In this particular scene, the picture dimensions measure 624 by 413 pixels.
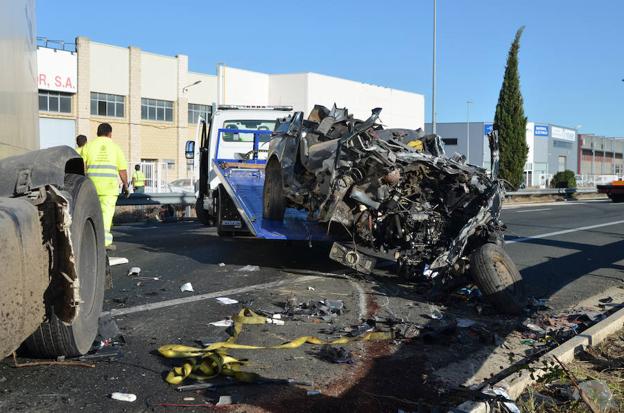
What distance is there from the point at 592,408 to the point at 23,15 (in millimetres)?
3852

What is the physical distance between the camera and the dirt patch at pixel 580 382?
3506 millimetres

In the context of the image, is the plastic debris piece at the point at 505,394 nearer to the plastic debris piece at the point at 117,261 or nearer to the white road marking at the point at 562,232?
the plastic debris piece at the point at 117,261

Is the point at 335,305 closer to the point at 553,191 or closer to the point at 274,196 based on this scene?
the point at 274,196

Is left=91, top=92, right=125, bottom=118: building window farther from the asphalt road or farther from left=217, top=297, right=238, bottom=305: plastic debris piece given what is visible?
left=217, top=297, right=238, bottom=305: plastic debris piece

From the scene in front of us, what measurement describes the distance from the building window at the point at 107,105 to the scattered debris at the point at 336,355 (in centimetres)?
3970

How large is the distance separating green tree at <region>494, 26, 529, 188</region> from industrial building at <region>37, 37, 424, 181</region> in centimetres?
848

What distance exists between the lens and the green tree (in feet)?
110

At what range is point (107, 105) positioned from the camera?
4172cm

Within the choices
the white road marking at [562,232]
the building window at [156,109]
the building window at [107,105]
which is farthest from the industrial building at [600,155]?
the white road marking at [562,232]

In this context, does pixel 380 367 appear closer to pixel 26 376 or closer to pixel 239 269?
pixel 26 376

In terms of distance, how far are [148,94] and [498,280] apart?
41.2m

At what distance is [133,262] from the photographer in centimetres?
A: 812

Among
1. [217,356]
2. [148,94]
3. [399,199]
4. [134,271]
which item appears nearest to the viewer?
[217,356]

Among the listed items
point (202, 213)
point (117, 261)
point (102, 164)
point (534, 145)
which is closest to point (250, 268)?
point (117, 261)
